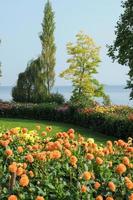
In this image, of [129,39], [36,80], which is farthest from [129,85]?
[36,80]

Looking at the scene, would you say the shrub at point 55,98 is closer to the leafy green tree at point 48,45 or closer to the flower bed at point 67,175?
the leafy green tree at point 48,45

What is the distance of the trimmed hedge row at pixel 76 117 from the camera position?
20.2 meters

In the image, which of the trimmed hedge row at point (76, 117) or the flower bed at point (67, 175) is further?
the trimmed hedge row at point (76, 117)

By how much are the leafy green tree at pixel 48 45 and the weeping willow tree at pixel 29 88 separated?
654 cm

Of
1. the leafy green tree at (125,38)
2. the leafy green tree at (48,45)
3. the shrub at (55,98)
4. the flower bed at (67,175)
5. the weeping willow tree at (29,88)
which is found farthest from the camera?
the leafy green tree at (48,45)

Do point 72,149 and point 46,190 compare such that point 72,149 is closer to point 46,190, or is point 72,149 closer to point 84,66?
point 46,190

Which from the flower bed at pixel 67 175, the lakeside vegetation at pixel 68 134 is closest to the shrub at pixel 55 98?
the lakeside vegetation at pixel 68 134

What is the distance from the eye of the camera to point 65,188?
5547 millimetres

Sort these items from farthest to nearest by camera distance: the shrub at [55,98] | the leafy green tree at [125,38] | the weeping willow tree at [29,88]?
the weeping willow tree at [29,88] → the shrub at [55,98] → the leafy green tree at [125,38]

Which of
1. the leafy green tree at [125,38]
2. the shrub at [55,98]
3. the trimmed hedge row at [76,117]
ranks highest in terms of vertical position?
the leafy green tree at [125,38]

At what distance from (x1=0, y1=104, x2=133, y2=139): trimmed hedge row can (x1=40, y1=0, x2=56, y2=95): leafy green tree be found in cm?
1832

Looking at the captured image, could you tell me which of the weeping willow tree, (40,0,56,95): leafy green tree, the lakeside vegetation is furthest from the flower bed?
(40,0,56,95): leafy green tree

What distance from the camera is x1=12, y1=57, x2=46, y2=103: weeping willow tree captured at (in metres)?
41.2

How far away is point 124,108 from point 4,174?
22.1 metres
